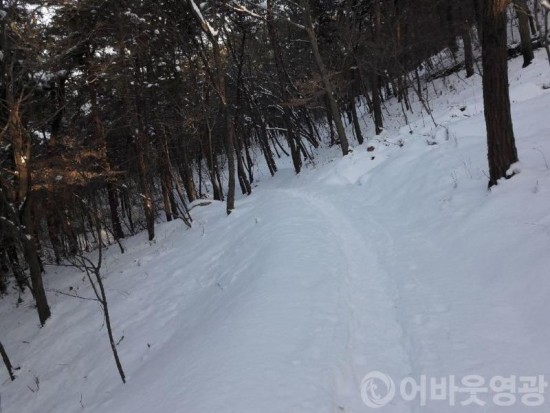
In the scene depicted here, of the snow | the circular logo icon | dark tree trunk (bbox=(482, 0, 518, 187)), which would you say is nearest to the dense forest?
dark tree trunk (bbox=(482, 0, 518, 187))

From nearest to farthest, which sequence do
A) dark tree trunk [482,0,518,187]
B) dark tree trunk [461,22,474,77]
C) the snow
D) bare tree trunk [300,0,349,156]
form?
the snow < dark tree trunk [482,0,518,187] < bare tree trunk [300,0,349,156] < dark tree trunk [461,22,474,77]

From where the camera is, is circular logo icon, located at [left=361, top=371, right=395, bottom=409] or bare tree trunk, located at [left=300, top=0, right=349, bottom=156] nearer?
circular logo icon, located at [left=361, top=371, right=395, bottom=409]

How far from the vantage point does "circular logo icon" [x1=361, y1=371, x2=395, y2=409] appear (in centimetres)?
365

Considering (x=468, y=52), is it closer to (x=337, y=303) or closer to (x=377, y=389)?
(x=337, y=303)

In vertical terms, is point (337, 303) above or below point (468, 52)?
below

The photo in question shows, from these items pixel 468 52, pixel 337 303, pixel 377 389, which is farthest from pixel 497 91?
pixel 468 52

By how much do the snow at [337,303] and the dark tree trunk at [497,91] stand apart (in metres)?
0.36

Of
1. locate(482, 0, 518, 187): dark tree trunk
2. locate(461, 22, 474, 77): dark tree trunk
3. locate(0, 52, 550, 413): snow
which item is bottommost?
locate(0, 52, 550, 413): snow

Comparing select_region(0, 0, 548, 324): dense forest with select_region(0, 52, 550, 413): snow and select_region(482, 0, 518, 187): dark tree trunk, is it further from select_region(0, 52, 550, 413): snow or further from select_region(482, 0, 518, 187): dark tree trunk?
select_region(0, 52, 550, 413): snow

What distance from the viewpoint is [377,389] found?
12.5 feet

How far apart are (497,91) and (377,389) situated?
497 centimetres

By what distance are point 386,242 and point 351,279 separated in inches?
64.7

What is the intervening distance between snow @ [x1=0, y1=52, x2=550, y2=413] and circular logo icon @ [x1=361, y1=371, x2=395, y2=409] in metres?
0.08

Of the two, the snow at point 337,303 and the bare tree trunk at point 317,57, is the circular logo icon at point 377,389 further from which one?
the bare tree trunk at point 317,57
